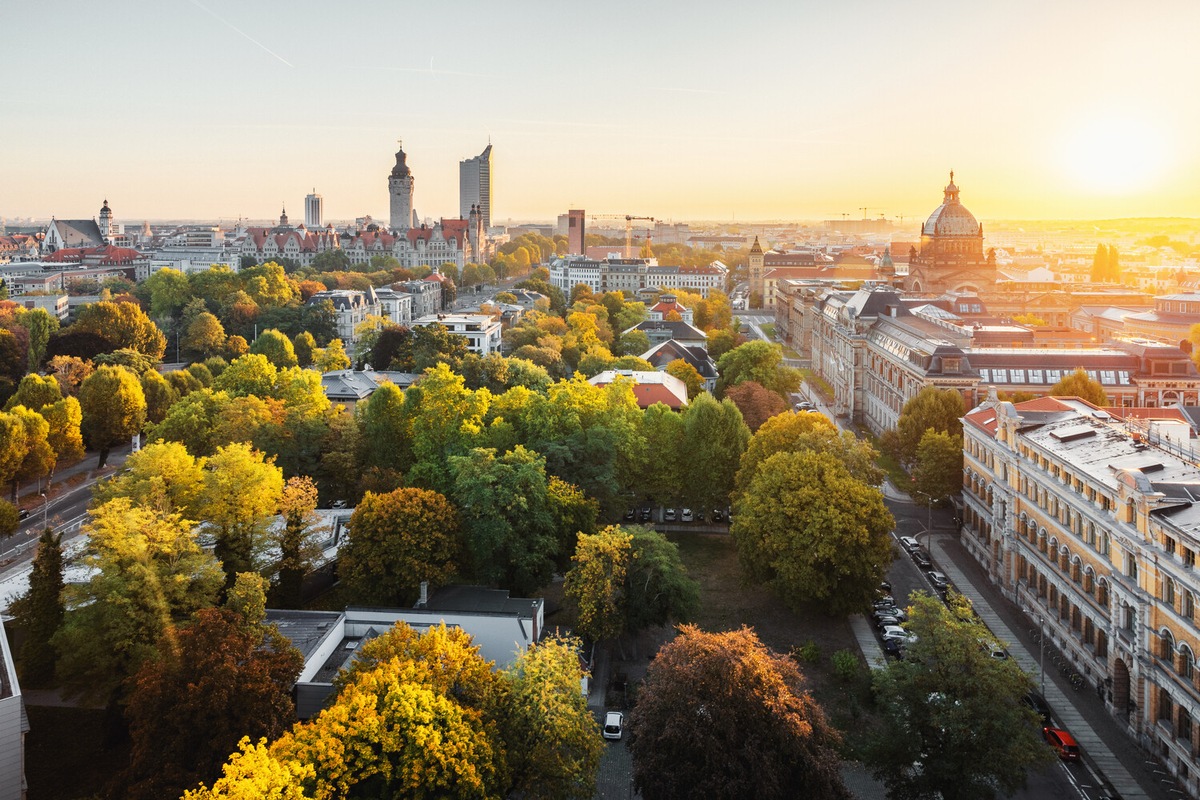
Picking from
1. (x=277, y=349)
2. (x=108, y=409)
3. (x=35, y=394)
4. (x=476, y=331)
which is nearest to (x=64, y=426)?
(x=108, y=409)

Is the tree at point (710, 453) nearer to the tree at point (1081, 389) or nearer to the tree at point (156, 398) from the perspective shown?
the tree at point (1081, 389)

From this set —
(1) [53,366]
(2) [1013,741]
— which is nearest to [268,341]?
(1) [53,366]

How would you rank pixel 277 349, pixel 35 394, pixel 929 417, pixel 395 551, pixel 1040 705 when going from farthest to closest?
pixel 277 349, pixel 35 394, pixel 929 417, pixel 395 551, pixel 1040 705

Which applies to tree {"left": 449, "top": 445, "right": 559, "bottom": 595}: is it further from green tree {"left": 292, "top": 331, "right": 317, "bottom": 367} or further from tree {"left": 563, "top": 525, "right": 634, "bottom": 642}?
green tree {"left": 292, "top": 331, "right": 317, "bottom": 367}

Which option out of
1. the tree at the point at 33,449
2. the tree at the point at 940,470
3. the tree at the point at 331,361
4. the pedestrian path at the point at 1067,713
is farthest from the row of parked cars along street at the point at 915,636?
the tree at the point at 331,361

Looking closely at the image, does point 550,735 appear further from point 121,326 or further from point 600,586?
Answer: point 121,326
